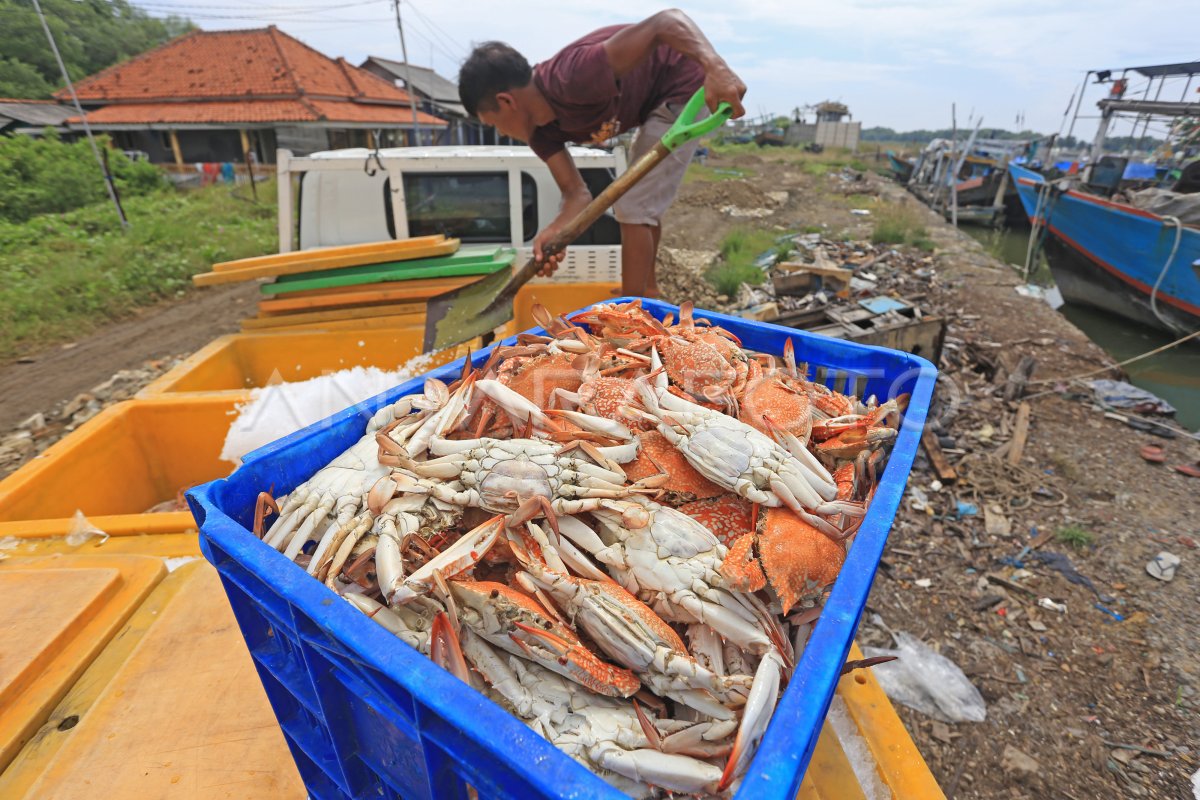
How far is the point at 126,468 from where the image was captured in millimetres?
2656

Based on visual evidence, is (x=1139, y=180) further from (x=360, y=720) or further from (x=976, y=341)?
(x=360, y=720)

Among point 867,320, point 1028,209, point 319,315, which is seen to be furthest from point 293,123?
point 1028,209

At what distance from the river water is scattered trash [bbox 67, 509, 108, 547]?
26.9ft

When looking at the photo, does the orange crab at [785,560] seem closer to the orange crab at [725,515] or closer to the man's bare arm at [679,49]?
the orange crab at [725,515]

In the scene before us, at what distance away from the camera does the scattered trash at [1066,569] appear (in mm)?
3153

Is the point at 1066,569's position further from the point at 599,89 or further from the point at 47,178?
the point at 47,178

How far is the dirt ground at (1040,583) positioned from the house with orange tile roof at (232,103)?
1648 cm

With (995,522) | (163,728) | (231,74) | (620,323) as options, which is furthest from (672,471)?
(231,74)

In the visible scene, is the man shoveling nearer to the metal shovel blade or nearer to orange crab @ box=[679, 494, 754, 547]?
the metal shovel blade

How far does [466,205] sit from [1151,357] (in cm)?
1019

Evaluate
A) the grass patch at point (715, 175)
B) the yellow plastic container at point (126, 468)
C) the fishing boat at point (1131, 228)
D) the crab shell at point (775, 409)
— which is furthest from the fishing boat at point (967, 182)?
the yellow plastic container at point (126, 468)

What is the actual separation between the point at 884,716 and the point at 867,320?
3.88 m

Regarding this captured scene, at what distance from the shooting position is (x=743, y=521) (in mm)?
1444

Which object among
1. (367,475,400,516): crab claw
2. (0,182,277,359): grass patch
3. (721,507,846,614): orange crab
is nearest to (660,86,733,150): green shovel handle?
(721,507,846,614): orange crab
